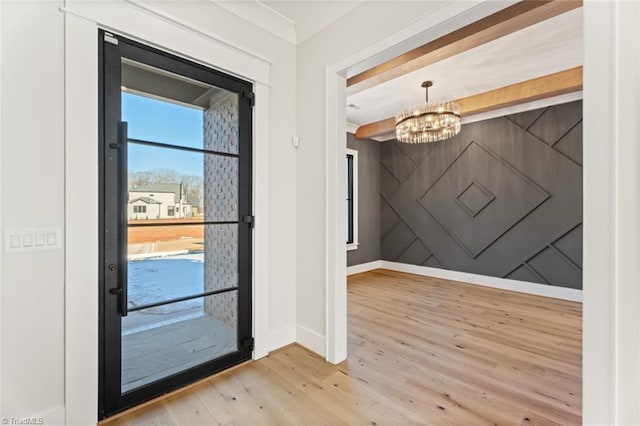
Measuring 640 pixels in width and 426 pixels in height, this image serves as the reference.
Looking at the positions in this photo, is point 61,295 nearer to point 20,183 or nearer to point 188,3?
point 20,183

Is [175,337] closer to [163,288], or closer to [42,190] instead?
[163,288]

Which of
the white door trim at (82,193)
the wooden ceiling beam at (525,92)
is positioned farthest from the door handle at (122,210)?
the wooden ceiling beam at (525,92)

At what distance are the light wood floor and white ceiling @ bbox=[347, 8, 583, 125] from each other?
303 centimetres

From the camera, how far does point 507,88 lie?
13.7ft

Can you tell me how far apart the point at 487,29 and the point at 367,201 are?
3994mm

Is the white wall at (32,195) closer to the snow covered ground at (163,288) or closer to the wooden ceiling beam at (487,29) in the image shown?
the snow covered ground at (163,288)

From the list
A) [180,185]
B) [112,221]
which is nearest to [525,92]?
[180,185]

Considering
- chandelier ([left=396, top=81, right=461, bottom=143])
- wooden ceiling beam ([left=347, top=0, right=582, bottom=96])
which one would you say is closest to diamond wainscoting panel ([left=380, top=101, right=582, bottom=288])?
chandelier ([left=396, top=81, right=461, bottom=143])

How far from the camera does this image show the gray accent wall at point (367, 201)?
19.8 ft

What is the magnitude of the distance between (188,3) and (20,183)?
1647mm

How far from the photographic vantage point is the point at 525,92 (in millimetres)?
4012

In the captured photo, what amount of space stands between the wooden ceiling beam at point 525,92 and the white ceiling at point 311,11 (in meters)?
3.03

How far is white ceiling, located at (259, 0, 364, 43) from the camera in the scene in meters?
2.42

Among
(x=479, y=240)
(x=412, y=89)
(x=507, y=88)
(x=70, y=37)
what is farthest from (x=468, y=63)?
(x=70, y=37)
